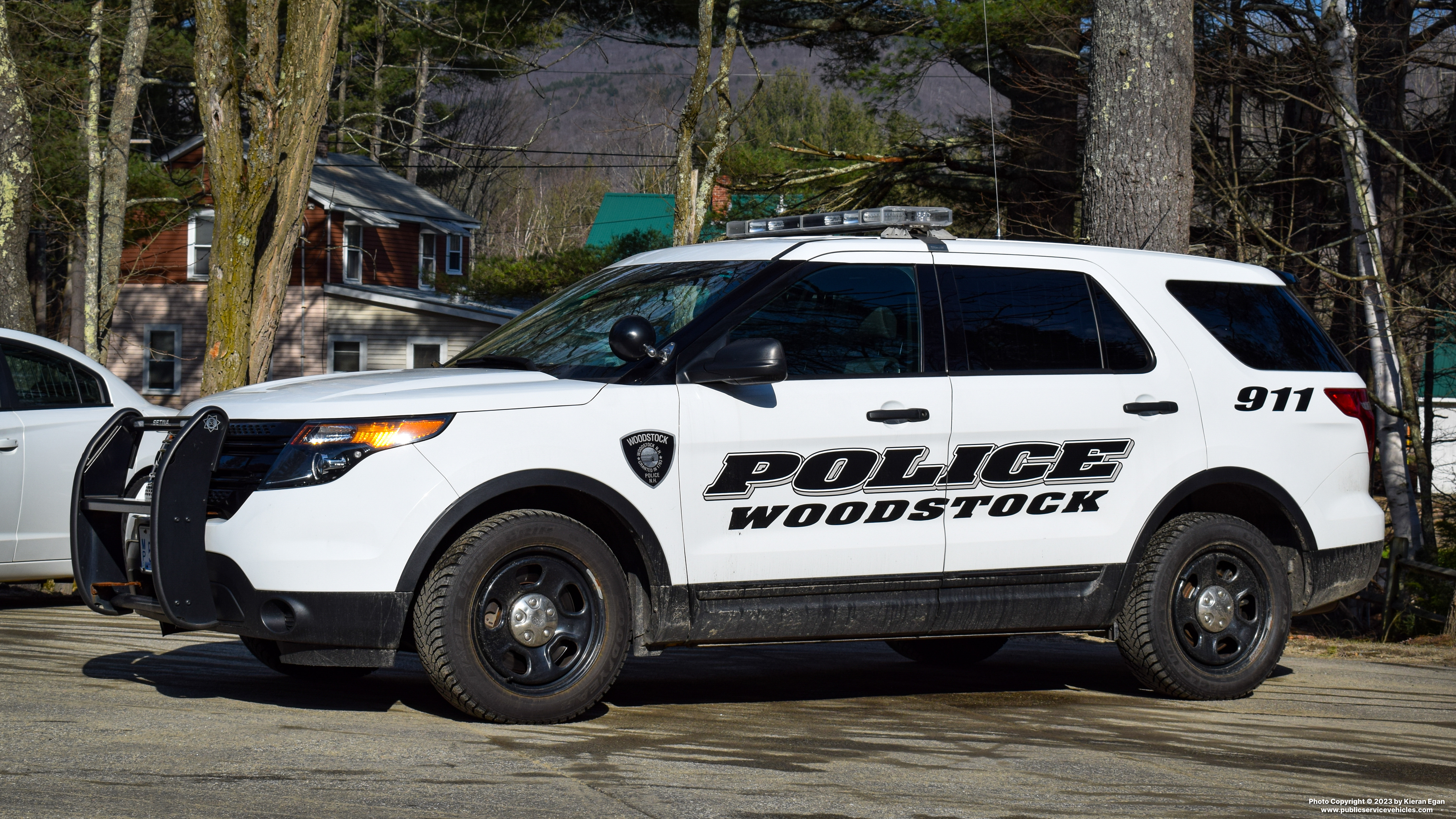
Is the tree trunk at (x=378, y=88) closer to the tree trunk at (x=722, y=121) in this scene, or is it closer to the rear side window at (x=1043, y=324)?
the tree trunk at (x=722, y=121)

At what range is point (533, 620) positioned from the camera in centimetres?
559

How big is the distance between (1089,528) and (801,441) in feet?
4.70

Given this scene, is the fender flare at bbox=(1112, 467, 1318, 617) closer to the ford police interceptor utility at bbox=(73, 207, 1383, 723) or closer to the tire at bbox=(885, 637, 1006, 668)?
the ford police interceptor utility at bbox=(73, 207, 1383, 723)

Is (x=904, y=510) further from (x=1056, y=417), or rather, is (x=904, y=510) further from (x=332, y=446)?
(x=332, y=446)

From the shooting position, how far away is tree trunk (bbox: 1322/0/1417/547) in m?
13.6

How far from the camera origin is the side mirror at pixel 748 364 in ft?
18.4

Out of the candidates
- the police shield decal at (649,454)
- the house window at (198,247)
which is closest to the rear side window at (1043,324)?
the police shield decal at (649,454)

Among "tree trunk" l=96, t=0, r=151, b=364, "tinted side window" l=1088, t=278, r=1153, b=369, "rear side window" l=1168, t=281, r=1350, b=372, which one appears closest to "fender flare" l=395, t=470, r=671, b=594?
"tinted side window" l=1088, t=278, r=1153, b=369

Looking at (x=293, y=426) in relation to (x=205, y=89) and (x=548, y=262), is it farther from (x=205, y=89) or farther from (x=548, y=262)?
(x=548, y=262)

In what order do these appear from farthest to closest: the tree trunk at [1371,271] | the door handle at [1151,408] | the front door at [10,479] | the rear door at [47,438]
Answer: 1. the tree trunk at [1371,271]
2. the rear door at [47,438]
3. the front door at [10,479]
4. the door handle at [1151,408]

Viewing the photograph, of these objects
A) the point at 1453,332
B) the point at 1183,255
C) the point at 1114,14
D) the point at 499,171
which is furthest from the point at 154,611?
the point at 499,171

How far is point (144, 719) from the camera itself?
559cm

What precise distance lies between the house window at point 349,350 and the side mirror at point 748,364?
35.8 meters

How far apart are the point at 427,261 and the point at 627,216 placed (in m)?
7.95
